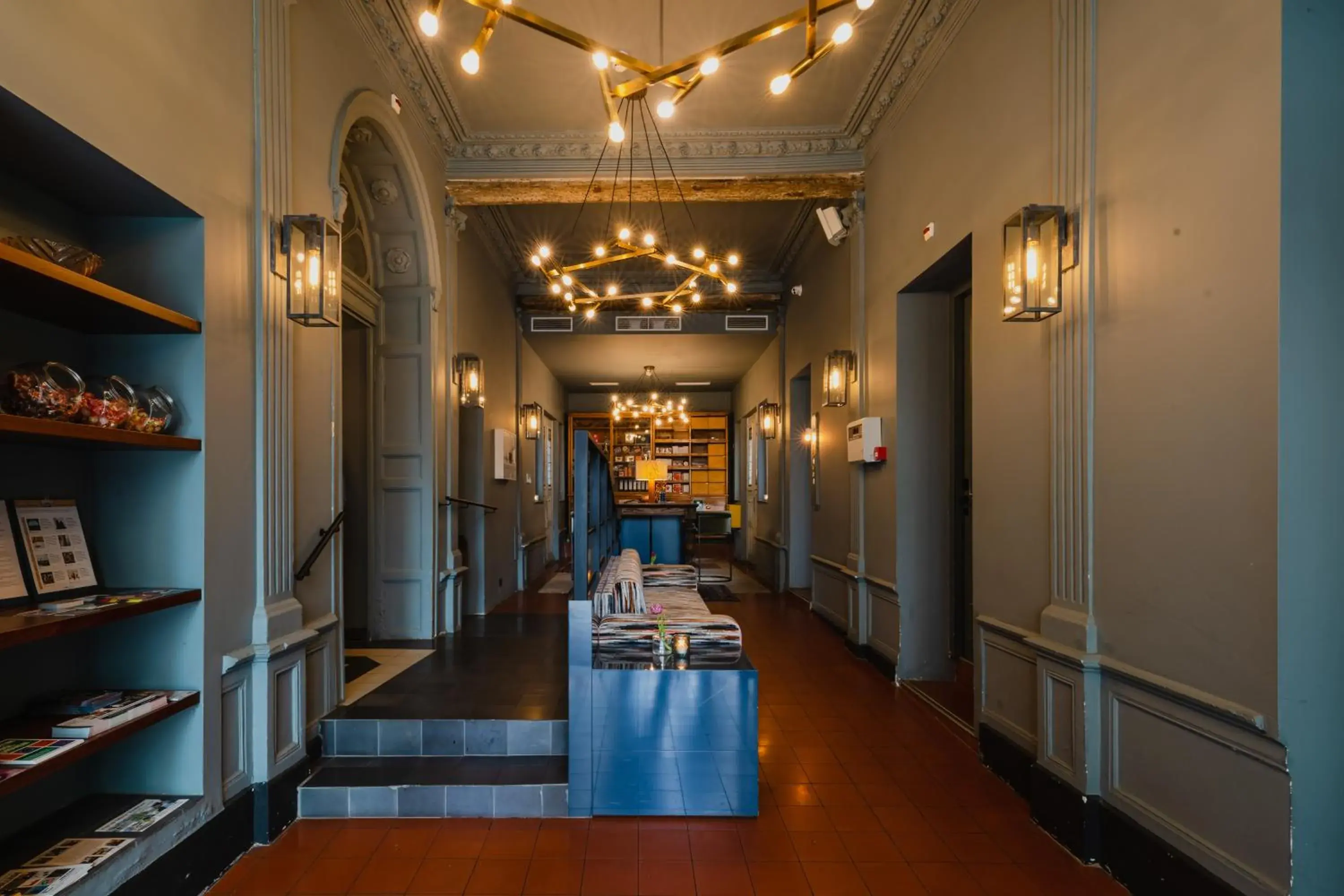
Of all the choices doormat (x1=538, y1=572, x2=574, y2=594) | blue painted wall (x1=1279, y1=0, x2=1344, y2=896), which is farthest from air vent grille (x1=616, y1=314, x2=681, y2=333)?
blue painted wall (x1=1279, y1=0, x2=1344, y2=896)

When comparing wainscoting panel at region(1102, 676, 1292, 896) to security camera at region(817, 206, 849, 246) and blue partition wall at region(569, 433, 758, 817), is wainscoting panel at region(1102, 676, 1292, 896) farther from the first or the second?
security camera at region(817, 206, 849, 246)

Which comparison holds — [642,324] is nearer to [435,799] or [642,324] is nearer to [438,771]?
[438,771]

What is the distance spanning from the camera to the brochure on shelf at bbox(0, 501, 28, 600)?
2.13 meters

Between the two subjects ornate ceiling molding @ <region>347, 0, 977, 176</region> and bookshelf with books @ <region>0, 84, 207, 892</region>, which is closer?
bookshelf with books @ <region>0, 84, 207, 892</region>

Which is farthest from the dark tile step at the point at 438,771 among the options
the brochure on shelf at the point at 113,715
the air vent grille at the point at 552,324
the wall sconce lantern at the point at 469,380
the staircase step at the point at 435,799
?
the air vent grille at the point at 552,324

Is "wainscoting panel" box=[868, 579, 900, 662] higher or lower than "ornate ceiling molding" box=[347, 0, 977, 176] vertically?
lower

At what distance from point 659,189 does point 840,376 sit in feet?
7.14

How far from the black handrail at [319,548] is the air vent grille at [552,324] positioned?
235 inches

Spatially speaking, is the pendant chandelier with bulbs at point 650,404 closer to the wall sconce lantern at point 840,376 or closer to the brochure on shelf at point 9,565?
the wall sconce lantern at point 840,376

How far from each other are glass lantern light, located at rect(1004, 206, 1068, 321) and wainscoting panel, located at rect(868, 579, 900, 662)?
258 centimetres

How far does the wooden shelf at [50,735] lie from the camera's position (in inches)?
72.4

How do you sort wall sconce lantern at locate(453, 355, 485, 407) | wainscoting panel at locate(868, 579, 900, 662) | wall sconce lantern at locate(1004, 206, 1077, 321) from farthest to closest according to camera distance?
wall sconce lantern at locate(453, 355, 485, 407), wainscoting panel at locate(868, 579, 900, 662), wall sconce lantern at locate(1004, 206, 1077, 321)

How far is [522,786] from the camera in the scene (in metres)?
3.18

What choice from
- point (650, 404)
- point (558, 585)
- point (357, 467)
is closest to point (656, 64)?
point (357, 467)
